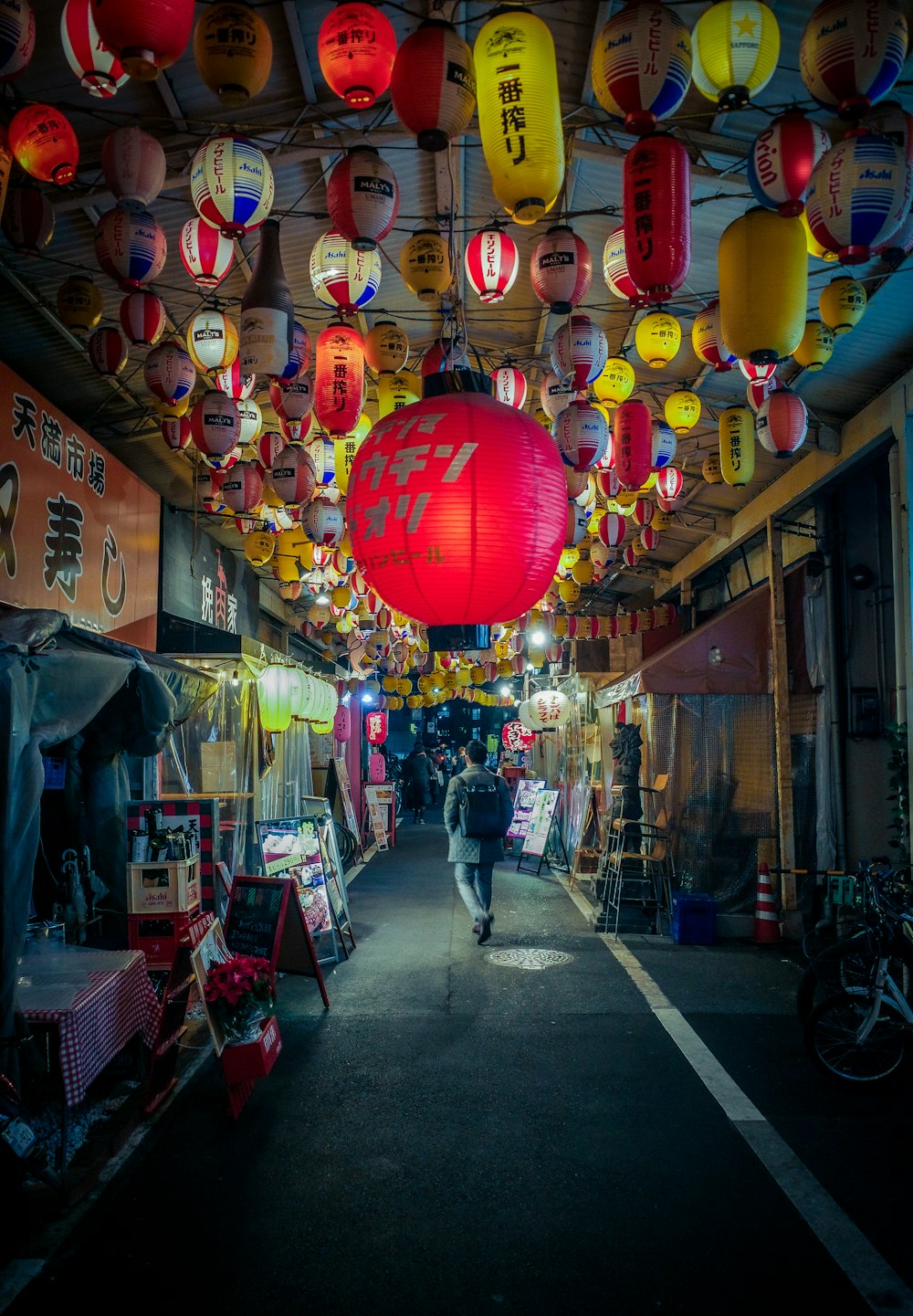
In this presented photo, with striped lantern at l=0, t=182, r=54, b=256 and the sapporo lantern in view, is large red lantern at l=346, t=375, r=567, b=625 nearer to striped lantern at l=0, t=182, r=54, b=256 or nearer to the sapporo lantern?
the sapporo lantern

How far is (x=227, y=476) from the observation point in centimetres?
916

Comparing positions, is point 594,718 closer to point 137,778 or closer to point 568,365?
point 137,778

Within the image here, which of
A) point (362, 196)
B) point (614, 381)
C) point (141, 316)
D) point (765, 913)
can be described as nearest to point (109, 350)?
point (141, 316)

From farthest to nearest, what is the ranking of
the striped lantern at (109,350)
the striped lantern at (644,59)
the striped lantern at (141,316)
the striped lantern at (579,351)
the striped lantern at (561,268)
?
the striped lantern at (109,350) → the striped lantern at (579,351) → the striped lantern at (141,316) → the striped lantern at (561,268) → the striped lantern at (644,59)

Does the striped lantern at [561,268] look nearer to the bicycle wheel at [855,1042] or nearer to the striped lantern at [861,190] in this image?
the striped lantern at [861,190]

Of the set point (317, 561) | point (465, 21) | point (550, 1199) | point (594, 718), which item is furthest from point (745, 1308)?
point (594, 718)

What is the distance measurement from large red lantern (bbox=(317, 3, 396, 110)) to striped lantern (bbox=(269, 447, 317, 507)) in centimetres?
454

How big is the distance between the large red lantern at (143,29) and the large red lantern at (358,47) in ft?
2.94

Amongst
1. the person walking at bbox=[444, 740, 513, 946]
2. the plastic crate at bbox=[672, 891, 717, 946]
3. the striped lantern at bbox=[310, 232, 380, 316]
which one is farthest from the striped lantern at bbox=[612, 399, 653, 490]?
the plastic crate at bbox=[672, 891, 717, 946]

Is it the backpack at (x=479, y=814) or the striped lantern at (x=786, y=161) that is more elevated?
the striped lantern at (x=786, y=161)

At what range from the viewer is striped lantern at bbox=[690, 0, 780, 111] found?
407 cm

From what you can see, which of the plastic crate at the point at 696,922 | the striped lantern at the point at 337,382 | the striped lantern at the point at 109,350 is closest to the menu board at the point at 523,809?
the plastic crate at the point at 696,922

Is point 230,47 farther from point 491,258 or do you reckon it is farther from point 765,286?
point 765,286

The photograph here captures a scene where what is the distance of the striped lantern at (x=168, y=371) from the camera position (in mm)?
6793
